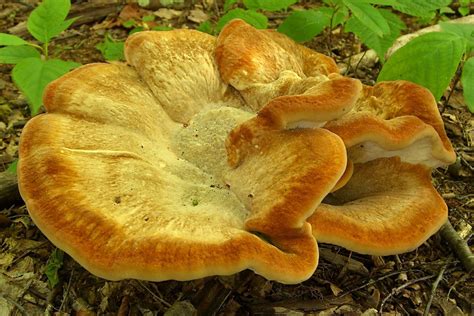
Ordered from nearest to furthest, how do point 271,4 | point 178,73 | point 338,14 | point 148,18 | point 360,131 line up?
point 360,131
point 178,73
point 271,4
point 338,14
point 148,18

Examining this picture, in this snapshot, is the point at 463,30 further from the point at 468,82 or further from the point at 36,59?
the point at 36,59

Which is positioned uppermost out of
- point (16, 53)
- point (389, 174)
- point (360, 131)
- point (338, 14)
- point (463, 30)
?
point (463, 30)

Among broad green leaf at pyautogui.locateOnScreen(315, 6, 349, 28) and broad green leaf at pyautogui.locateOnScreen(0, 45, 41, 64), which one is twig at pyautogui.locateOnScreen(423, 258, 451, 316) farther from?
broad green leaf at pyautogui.locateOnScreen(0, 45, 41, 64)

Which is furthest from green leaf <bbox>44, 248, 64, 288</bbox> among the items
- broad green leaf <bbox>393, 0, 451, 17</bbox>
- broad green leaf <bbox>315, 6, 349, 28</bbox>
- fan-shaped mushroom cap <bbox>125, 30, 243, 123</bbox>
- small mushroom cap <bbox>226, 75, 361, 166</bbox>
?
broad green leaf <bbox>315, 6, 349, 28</bbox>

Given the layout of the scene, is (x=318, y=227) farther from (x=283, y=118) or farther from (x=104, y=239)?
(x=104, y=239)

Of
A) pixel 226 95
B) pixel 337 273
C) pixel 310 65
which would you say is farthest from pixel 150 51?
pixel 337 273

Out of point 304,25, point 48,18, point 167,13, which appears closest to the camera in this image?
point 48,18

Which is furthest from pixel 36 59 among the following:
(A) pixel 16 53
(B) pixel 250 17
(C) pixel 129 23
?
(C) pixel 129 23
